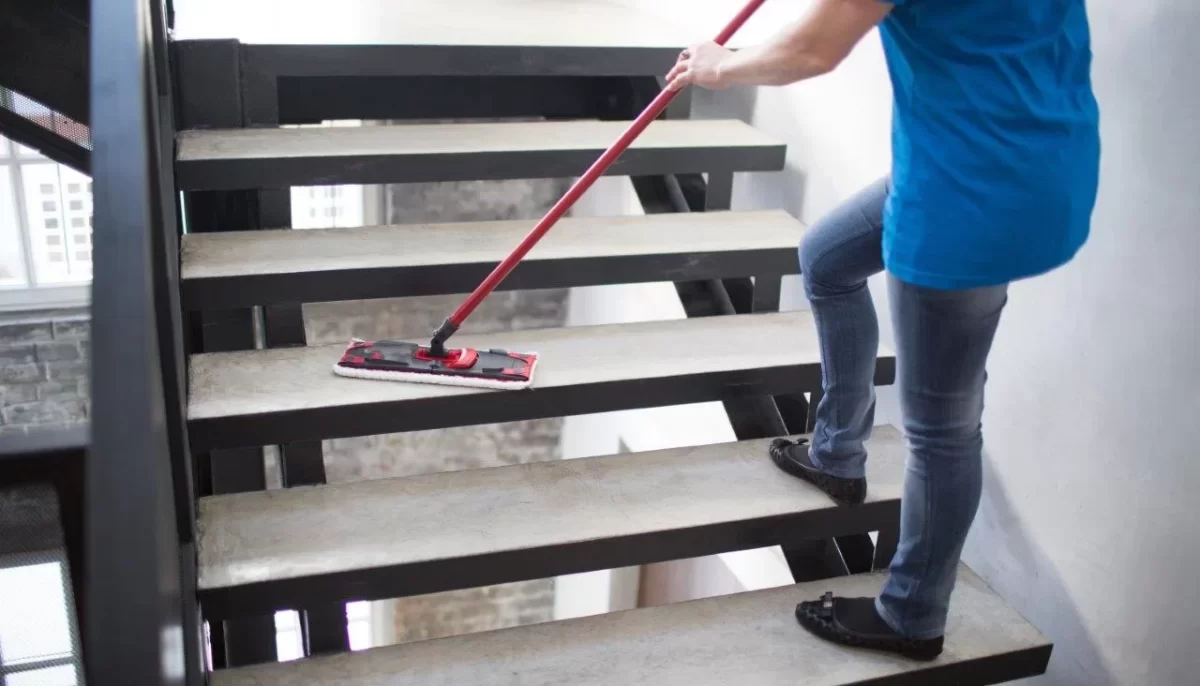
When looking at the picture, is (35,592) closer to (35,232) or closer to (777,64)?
(777,64)

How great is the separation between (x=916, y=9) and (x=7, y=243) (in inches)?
213

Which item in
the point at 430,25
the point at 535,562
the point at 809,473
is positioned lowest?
the point at 535,562

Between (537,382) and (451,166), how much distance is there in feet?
2.12

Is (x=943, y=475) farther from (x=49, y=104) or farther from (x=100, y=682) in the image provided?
(x=49, y=104)

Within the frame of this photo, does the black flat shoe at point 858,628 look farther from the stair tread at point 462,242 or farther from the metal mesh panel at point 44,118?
the metal mesh panel at point 44,118

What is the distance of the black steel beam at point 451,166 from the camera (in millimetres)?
2084

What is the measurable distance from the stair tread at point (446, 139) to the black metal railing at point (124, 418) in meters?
1.02

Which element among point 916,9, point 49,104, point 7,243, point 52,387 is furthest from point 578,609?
point 916,9

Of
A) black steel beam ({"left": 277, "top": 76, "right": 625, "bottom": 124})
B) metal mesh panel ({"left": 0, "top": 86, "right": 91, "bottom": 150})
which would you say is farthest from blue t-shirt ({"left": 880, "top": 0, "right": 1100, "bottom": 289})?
metal mesh panel ({"left": 0, "top": 86, "right": 91, "bottom": 150})

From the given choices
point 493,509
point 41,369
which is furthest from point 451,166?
point 41,369

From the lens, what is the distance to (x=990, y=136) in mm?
1245

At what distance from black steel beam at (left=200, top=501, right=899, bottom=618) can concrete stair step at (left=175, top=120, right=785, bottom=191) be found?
35.1 inches

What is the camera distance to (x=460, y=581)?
5.44 ft

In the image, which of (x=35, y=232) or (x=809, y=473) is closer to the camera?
(x=809, y=473)
